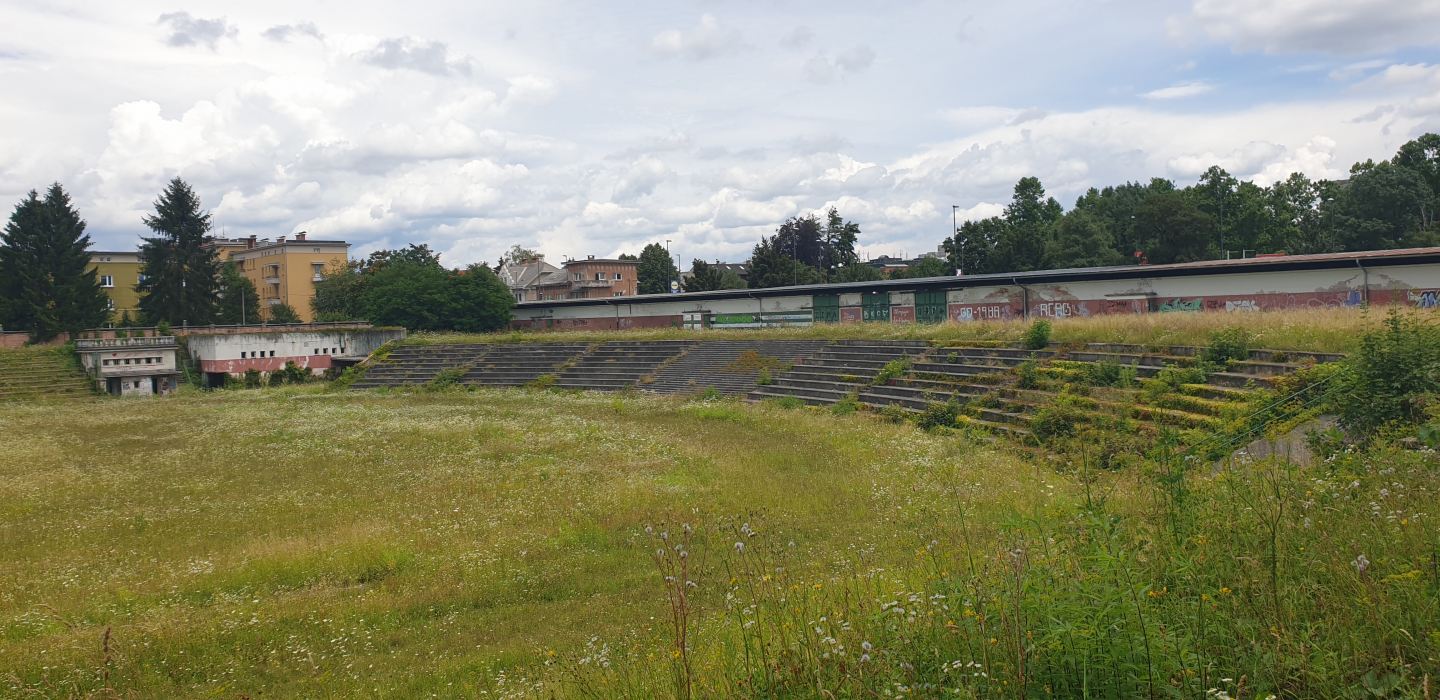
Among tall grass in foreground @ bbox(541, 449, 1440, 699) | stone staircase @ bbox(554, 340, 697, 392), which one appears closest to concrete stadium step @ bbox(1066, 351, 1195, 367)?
tall grass in foreground @ bbox(541, 449, 1440, 699)

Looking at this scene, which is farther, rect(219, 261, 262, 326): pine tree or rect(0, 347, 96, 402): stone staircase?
rect(219, 261, 262, 326): pine tree

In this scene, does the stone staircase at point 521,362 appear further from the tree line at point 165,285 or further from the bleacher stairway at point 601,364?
the tree line at point 165,285

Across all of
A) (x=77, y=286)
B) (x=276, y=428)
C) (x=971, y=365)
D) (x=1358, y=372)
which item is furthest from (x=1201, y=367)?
(x=77, y=286)

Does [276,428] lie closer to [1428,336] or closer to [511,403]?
[511,403]

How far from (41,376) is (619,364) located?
104ft

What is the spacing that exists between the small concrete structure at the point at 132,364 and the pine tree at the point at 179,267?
16336mm

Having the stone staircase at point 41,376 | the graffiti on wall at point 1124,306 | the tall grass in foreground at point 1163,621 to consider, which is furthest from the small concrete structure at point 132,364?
the tall grass in foreground at point 1163,621

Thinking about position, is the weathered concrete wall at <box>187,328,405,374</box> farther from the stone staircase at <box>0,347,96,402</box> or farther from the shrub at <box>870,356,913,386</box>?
the shrub at <box>870,356,913,386</box>

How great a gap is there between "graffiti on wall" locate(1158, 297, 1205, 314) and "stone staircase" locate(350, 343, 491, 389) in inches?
1260

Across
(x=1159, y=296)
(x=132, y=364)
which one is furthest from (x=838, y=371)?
(x=132, y=364)

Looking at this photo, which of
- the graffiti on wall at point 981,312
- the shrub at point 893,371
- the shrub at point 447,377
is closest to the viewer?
the shrub at point 893,371

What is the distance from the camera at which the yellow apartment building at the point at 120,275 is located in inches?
2781

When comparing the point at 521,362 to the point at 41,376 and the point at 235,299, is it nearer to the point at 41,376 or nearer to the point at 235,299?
the point at 41,376

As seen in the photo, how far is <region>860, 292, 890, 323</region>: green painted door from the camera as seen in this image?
3688 centimetres
